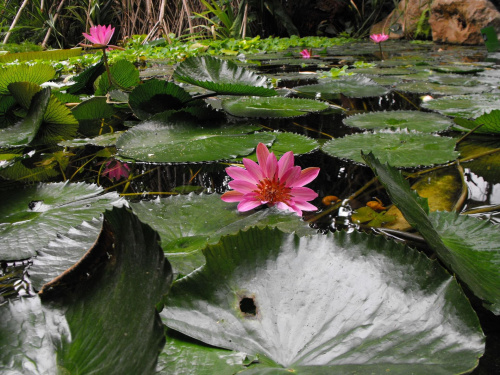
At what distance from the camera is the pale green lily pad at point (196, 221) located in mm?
558

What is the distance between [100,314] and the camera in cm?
35

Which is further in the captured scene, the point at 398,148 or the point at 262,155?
the point at 398,148

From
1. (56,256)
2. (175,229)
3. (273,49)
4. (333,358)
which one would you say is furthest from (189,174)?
(273,49)

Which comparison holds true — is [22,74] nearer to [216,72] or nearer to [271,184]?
[216,72]

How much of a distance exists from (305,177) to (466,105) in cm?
105

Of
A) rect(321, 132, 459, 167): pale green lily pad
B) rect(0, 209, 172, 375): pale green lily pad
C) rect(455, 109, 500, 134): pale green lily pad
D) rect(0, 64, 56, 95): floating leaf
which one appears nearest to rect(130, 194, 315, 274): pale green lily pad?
rect(0, 209, 172, 375): pale green lily pad

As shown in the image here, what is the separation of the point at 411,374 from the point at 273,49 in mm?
4624

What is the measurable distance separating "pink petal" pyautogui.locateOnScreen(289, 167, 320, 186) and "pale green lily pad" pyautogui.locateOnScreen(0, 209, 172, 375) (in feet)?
1.22

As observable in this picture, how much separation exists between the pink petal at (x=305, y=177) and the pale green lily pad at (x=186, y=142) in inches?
11.5

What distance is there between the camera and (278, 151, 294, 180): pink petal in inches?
26.0

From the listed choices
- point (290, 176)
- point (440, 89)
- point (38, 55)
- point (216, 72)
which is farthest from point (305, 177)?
point (38, 55)

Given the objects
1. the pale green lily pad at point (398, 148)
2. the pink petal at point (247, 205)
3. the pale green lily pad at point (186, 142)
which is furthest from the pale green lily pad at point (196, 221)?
the pale green lily pad at point (398, 148)

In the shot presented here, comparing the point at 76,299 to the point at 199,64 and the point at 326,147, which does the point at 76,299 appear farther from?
the point at 199,64

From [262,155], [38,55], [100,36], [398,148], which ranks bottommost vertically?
[38,55]
